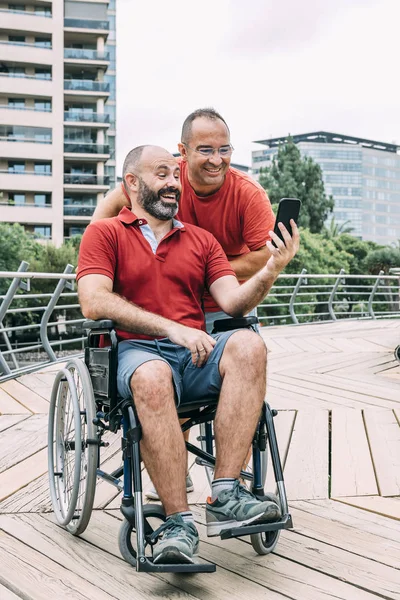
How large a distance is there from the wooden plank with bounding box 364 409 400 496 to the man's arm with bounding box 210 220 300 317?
0.85 meters

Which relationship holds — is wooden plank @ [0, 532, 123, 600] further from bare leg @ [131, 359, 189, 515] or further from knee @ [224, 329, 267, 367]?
knee @ [224, 329, 267, 367]

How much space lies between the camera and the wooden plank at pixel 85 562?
5.98ft

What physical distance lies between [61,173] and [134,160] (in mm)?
46783

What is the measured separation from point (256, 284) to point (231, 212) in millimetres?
426

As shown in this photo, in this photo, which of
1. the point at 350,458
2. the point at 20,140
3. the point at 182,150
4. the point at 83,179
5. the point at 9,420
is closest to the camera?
the point at 182,150

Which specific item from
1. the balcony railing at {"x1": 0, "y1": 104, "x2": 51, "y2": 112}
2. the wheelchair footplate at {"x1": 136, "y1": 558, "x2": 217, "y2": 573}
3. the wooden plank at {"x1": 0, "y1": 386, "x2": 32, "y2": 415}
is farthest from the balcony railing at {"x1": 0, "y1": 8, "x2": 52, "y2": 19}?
the wheelchair footplate at {"x1": 136, "y1": 558, "x2": 217, "y2": 573}

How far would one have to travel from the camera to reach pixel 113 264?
2.24 meters

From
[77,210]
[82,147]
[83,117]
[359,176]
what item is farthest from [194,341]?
[359,176]

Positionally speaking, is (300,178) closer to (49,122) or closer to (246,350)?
(49,122)

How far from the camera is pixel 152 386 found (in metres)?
1.94

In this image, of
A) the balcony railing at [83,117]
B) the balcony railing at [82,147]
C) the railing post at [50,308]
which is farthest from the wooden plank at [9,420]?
the balcony railing at [83,117]

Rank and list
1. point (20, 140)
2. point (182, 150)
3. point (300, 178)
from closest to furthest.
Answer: point (182, 150) → point (300, 178) → point (20, 140)

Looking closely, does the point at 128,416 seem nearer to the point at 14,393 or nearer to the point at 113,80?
the point at 14,393

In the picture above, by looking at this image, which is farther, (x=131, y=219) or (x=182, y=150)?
(x=182, y=150)
